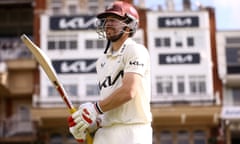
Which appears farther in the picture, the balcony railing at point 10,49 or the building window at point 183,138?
the balcony railing at point 10,49

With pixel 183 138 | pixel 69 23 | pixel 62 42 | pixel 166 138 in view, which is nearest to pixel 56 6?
pixel 69 23

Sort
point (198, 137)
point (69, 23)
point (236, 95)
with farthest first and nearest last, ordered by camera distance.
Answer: point (236, 95) < point (69, 23) < point (198, 137)

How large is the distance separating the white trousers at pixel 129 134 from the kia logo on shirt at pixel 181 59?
31836mm

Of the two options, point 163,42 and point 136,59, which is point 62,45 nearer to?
point 163,42

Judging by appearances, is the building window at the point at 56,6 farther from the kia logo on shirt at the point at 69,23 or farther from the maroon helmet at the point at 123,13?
the maroon helmet at the point at 123,13

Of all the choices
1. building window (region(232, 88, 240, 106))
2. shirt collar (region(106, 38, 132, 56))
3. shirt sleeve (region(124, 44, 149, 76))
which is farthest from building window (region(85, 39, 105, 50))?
shirt sleeve (region(124, 44, 149, 76))

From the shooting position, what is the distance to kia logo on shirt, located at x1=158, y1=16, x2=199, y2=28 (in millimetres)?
36562

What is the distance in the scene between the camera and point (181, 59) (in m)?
35.8

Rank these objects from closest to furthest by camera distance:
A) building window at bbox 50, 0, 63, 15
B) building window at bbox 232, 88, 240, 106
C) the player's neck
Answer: the player's neck, building window at bbox 232, 88, 240, 106, building window at bbox 50, 0, 63, 15

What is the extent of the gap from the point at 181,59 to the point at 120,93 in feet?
105

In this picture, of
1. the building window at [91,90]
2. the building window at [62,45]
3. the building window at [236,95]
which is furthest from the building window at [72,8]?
the building window at [236,95]

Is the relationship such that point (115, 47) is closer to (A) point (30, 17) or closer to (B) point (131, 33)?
(B) point (131, 33)

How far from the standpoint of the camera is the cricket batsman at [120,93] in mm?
4098

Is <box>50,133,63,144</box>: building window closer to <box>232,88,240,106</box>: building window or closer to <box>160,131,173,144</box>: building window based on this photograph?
<box>160,131,173,144</box>: building window
